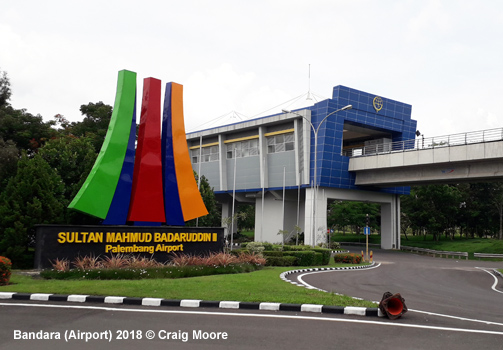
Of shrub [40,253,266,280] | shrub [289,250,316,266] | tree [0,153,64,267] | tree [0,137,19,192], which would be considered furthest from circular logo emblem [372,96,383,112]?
tree [0,153,64,267]

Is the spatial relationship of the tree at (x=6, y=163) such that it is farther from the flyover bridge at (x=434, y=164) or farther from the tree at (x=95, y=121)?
the flyover bridge at (x=434, y=164)

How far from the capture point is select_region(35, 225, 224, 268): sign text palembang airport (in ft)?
57.6

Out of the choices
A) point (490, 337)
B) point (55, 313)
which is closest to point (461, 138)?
point (490, 337)

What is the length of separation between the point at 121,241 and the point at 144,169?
12.7 feet

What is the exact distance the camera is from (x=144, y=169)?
21.6 m

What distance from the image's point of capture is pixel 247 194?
57.1 m

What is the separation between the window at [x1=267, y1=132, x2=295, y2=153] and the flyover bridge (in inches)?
265

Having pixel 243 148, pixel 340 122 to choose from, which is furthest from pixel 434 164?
pixel 243 148

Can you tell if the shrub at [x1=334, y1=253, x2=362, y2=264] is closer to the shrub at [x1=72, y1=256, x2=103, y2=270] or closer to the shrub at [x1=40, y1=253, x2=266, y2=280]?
Result: the shrub at [x1=40, y1=253, x2=266, y2=280]

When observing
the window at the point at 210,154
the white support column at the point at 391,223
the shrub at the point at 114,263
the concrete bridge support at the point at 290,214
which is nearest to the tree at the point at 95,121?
the window at the point at 210,154

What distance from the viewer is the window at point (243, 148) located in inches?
2013

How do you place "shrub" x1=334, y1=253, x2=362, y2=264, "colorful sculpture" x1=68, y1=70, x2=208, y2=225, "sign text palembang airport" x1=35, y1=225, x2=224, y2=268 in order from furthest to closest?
"shrub" x1=334, y1=253, x2=362, y2=264
"colorful sculpture" x1=68, y1=70, x2=208, y2=225
"sign text palembang airport" x1=35, y1=225, x2=224, y2=268

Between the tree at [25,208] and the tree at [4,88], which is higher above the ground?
the tree at [4,88]

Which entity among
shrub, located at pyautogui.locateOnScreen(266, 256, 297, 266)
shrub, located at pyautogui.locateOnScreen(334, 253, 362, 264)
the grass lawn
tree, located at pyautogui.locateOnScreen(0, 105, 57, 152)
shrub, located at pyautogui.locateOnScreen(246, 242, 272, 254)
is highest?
tree, located at pyautogui.locateOnScreen(0, 105, 57, 152)
